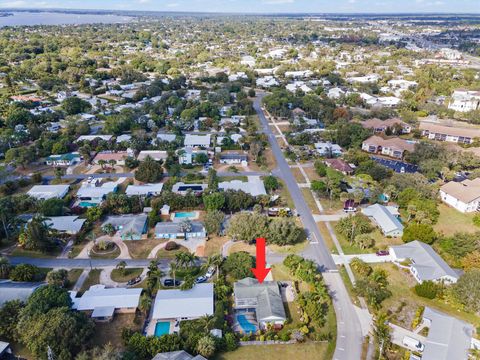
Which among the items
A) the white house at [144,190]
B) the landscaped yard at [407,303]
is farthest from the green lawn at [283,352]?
the white house at [144,190]

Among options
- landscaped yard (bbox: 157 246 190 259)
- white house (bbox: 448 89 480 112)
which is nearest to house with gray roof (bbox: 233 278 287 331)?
landscaped yard (bbox: 157 246 190 259)

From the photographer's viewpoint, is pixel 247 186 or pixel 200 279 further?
pixel 247 186

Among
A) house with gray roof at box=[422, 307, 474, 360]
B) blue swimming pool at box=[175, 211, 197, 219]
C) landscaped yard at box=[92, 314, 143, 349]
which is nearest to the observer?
house with gray roof at box=[422, 307, 474, 360]

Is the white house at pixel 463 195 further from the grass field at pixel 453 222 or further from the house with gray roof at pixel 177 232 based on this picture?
the house with gray roof at pixel 177 232

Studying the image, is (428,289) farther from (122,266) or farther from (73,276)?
(73,276)

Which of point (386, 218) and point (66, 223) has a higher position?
point (66, 223)

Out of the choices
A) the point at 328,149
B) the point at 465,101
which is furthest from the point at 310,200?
the point at 465,101

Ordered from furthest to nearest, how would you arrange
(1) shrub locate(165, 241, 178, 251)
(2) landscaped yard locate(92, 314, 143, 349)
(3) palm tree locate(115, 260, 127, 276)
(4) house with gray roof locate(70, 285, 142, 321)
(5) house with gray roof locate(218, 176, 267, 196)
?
(5) house with gray roof locate(218, 176, 267, 196) → (1) shrub locate(165, 241, 178, 251) → (3) palm tree locate(115, 260, 127, 276) → (4) house with gray roof locate(70, 285, 142, 321) → (2) landscaped yard locate(92, 314, 143, 349)

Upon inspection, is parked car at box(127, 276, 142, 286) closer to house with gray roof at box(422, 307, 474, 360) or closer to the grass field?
house with gray roof at box(422, 307, 474, 360)
